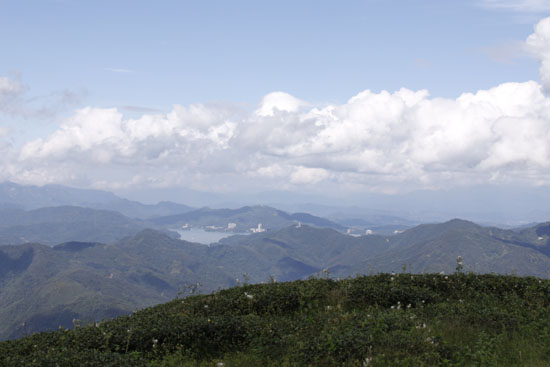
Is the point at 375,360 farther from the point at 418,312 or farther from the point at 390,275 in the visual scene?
the point at 390,275

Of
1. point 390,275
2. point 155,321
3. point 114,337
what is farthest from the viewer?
point 390,275

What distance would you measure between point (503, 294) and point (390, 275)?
4.92 metres

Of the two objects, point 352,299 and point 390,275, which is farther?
point 390,275

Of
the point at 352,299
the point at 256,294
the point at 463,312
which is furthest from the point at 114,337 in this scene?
the point at 463,312

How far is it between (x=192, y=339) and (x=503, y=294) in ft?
43.4

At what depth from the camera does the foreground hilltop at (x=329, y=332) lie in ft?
38.3

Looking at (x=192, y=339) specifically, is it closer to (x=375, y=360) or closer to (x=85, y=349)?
(x=85, y=349)

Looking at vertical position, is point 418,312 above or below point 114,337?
above

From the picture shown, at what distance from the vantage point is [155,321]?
15156 mm

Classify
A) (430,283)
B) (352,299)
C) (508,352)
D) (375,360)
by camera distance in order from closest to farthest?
(375,360), (508,352), (352,299), (430,283)

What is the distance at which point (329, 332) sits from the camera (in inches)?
513

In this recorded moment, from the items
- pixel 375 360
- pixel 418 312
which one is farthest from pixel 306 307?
pixel 375 360

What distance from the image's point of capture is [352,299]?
59.3ft

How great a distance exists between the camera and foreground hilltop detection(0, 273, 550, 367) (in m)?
11.7
